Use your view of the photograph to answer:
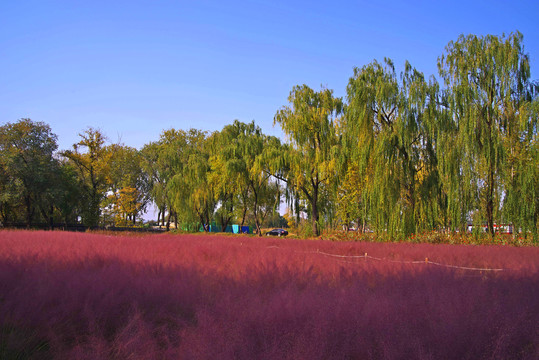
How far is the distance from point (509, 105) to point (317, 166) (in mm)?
10005

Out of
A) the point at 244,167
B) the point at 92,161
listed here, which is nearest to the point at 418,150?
the point at 244,167

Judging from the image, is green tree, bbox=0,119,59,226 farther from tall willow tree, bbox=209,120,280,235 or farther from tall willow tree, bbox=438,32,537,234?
tall willow tree, bbox=438,32,537,234

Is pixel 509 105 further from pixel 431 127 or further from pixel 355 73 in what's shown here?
pixel 355 73

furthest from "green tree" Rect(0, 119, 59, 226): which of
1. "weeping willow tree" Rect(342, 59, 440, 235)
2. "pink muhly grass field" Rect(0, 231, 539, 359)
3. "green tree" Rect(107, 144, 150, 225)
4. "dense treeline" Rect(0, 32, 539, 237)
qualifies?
"pink muhly grass field" Rect(0, 231, 539, 359)

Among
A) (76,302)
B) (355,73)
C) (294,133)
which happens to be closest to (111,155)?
(294,133)

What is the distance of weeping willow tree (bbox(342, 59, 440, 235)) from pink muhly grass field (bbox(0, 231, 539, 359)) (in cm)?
1079

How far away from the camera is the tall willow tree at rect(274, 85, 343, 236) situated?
21266 mm

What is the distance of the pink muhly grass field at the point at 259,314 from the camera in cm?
260

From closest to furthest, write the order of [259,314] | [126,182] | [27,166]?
[259,314], [27,166], [126,182]

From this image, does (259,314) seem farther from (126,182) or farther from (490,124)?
(126,182)

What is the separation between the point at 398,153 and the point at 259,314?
1469cm

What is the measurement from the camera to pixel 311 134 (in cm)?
2178

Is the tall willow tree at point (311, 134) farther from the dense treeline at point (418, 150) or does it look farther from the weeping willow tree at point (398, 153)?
the weeping willow tree at point (398, 153)

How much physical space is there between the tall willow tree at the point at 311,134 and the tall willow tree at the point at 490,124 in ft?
23.6
